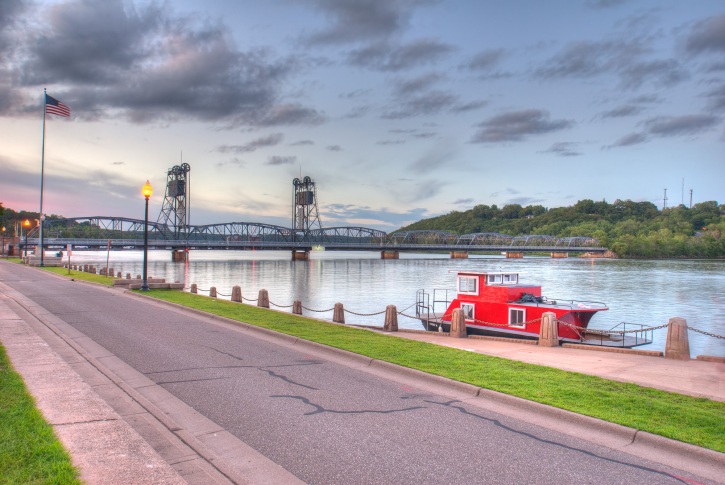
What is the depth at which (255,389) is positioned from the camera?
10320 millimetres

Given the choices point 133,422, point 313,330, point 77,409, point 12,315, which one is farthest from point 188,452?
point 12,315

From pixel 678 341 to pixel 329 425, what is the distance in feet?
38.2

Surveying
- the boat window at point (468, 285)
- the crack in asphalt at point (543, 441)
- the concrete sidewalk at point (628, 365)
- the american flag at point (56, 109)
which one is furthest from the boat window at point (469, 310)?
the american flag at point (56, 109)

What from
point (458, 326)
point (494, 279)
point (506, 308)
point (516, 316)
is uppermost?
point (494, 279)

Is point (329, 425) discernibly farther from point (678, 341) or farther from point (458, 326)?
point (458, 326)

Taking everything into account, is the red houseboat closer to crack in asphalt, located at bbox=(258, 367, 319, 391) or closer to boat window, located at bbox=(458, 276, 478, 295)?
boat window, located at bbox=(458, 276, 478, 295)

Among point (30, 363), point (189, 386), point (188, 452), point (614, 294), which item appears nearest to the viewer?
point (188, 452)

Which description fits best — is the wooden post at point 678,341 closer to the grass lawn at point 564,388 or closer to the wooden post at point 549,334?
the wooden post at point 549,334

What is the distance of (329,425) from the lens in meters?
8.27

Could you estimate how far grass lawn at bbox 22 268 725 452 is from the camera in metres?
8.41

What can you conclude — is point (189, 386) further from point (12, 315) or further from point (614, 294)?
point (614, 294)

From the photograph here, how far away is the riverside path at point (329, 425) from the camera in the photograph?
675cm

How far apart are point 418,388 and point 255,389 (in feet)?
10.7

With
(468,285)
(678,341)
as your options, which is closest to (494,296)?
(468,285)
